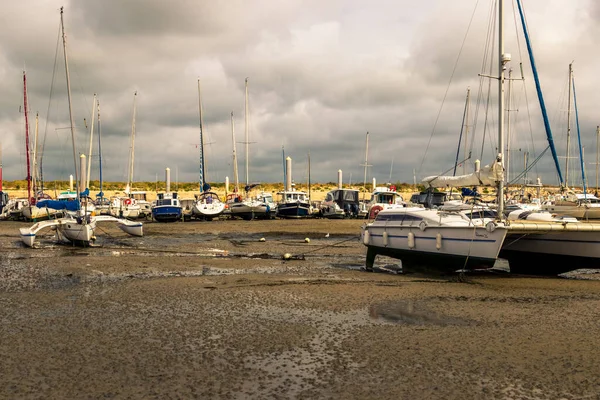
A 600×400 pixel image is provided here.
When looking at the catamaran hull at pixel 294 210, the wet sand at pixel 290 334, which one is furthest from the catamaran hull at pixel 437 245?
the catamaran hull at pixel 294 210

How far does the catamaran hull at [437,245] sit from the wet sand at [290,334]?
0.78 metres

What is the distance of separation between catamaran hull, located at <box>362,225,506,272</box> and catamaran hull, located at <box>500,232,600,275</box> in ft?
5.82

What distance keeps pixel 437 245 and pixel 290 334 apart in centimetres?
803

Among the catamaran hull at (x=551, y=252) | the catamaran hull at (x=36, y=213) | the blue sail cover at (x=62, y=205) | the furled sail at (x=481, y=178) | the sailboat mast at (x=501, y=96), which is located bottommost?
the catamaran hull at (x=551, y=252)

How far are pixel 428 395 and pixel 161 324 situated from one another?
17.4 feet

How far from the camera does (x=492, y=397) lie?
6402mm

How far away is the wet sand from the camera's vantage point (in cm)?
679

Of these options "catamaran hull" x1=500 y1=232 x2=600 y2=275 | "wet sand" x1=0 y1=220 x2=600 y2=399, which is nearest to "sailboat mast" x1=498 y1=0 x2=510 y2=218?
"catamaran hull" x1=500 y1=232 x2=600 y2=275

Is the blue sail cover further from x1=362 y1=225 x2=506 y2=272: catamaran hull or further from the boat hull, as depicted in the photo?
x1=362 y1=225 x2=506 y2=272: catamaran hull

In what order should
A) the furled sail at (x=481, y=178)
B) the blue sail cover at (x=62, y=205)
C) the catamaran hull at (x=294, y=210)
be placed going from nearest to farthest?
the furled sail at (x=481, y=178) → the blue sail cover at (x=62, y=205) → the catamaran hull at (x=294, y=210)

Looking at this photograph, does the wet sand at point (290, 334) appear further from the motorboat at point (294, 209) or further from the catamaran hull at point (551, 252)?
the motorboat at point (294, 209)

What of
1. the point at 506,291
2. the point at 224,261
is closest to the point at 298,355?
the point at 506,291

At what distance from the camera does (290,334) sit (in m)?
9.27

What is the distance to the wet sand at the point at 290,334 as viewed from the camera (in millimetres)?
6785
